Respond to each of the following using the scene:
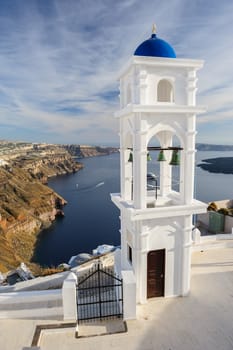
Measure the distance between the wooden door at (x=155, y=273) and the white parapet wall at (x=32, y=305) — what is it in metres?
2.44

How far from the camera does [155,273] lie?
22.8 feet

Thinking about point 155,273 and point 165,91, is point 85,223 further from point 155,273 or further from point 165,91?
point 165,91

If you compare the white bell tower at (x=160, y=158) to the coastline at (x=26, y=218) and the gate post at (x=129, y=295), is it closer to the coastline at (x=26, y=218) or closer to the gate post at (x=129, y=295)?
the gate post at (x=129, y=295)

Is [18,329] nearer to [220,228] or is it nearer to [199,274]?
[199,274]

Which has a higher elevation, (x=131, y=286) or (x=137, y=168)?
(x=137, y=168)

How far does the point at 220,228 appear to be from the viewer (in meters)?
15.5

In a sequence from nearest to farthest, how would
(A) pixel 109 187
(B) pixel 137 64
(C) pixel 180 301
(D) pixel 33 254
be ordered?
(B) pixel 137 64, (C) pixel 180 301, (D) pixel 33 254, (A) pixel 109 187

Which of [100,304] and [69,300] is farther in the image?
[100,304]

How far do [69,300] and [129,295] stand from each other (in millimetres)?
1452

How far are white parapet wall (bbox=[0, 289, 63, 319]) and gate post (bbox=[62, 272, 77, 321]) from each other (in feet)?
0.98

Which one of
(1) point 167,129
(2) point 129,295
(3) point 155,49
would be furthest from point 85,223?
(3) point 155,49

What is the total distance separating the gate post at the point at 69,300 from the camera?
6048mm

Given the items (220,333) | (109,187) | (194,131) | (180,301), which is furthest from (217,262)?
(109,187)

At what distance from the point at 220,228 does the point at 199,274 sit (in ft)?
25.8
